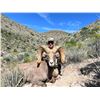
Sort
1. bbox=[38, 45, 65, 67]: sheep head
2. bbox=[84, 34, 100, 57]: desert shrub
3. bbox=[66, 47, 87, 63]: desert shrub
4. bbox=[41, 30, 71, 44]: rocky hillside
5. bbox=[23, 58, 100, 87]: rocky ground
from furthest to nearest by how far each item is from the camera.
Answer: bbox=[84, 34, 100, 57]: desert shrub
bbox=[66, 47, 87, 63]: desert shrub
bbox=[41, 30, 71, 44]: rocky hillside
bbox=[23, 58, 100, 87]: rocky ground
bbox=[38, 45, 65, 67]: sheep head

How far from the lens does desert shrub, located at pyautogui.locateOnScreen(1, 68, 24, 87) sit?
9188mm

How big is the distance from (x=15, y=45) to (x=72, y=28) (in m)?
1.70

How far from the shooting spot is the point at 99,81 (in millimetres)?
9297

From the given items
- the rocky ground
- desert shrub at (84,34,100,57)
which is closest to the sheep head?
the rocky ground

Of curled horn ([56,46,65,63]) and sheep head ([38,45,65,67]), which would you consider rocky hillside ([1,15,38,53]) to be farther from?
curled horn ([56,46,65,63])

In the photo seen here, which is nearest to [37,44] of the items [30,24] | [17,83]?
[30,24]

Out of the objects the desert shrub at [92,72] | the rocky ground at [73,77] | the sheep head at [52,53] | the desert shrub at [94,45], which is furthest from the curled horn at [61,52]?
the desert shrub at [94,45]

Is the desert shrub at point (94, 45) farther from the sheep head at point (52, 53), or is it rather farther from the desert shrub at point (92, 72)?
the sheep head at point (52, 53)

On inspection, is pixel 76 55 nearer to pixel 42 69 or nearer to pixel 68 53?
pixel 68 53

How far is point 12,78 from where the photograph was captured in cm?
919

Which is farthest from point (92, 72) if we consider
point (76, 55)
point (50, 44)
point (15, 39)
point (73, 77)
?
point (15, 39)

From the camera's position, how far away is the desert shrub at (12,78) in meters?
9.19
